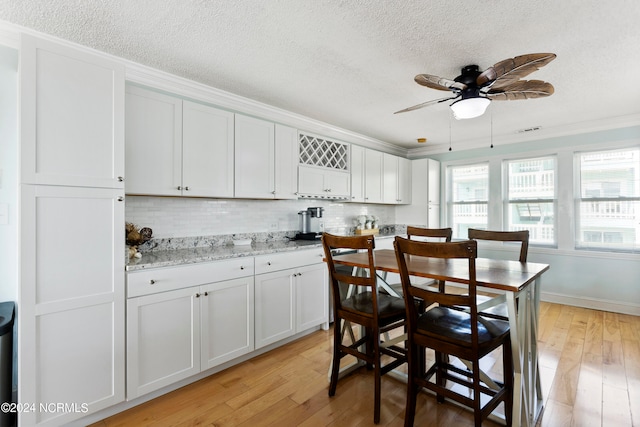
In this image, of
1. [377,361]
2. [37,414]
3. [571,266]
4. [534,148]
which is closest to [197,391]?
[37,414]

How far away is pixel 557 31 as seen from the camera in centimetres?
195

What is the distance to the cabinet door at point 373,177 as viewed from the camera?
4484mm

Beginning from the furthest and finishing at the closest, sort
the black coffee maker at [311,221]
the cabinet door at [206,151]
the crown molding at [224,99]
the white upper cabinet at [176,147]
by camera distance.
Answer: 1. the black coffee maker at [311,221]
2. the cabinet door at [206,151]
3. the crown molding at [224,99]
4. the white upper cabinet at [176,147]

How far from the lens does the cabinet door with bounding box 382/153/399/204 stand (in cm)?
479

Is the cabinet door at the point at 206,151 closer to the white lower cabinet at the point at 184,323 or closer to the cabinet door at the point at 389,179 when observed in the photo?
the white lower cabinet at the point at 184,323

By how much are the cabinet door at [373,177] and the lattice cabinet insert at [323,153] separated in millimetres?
461

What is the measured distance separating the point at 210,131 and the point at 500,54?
2.37 m

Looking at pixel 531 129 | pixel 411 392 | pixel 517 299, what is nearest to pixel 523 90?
pixel 517 299

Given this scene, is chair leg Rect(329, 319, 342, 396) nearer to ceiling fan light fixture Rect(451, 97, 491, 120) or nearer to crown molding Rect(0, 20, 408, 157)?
ceiling fan light fixture Rect(451, 97, 491, 120)

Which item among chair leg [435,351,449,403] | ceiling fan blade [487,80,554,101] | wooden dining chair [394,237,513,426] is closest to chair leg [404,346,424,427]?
wooden dining chair [394,237,513,426]

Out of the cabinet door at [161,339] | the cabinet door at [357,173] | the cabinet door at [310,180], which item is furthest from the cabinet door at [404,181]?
the cabinet door at [161,339]

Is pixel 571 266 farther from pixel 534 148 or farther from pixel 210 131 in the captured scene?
pixel 210 131

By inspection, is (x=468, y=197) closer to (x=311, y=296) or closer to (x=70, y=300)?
(x=311, y=296)

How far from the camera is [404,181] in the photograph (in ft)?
17.1
